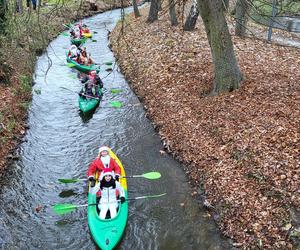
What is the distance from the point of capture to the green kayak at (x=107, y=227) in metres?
7.33

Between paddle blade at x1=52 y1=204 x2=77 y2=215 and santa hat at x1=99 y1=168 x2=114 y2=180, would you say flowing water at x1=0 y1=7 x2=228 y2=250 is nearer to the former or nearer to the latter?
paddle blade at x1=52 y1=204 x2=77 y2=215

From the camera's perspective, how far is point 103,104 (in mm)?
14172

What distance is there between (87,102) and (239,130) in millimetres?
6150

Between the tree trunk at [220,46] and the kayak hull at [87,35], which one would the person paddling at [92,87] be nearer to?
the tree trunk at [220,46]

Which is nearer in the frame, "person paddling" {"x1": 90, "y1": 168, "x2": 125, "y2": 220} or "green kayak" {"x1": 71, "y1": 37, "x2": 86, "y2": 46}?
"person paddling" {"x1": 90, "y1": 168, "x2": 125, "y2": 220}

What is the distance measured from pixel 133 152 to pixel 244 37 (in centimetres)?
813

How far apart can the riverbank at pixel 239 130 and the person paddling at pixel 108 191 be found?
192 cm

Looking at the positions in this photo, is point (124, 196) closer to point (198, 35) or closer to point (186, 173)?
point (186, 173)

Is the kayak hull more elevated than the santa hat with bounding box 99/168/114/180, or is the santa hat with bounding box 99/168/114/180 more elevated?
the santa hat with bounding box 99/168/114/180

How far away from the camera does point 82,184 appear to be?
9.38m

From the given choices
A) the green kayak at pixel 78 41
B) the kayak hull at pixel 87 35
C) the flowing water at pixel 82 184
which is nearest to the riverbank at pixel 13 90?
the flowing water at pixel 82 184

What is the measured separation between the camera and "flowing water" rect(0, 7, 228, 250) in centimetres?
758

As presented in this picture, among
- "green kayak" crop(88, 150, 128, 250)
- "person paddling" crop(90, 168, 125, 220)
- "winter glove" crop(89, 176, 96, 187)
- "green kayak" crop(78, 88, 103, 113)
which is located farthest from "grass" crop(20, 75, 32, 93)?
"green kayak" crop(88, 150, 128, 250)

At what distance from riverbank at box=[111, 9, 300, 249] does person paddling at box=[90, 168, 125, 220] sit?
6.28ft
